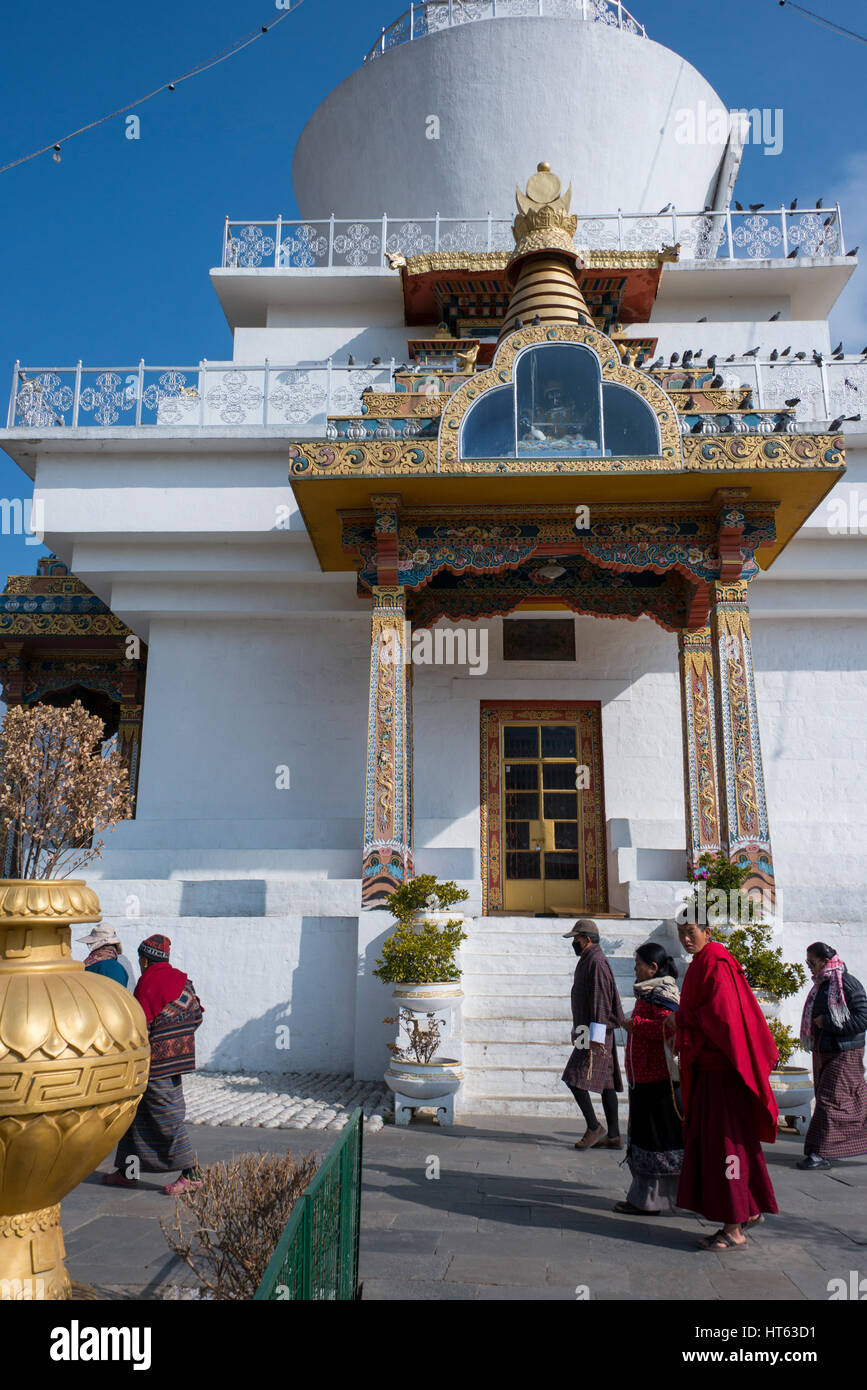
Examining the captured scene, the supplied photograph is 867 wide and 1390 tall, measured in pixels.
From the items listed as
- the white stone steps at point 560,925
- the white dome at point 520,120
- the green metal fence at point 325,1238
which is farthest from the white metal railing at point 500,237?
the green metal fence at point 325,1238

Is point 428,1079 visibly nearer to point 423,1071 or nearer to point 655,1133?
point 423,1071

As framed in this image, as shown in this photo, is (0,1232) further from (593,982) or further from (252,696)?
(252,696)

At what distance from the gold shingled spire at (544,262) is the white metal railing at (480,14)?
7.63 meters

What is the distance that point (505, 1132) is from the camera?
7445mm

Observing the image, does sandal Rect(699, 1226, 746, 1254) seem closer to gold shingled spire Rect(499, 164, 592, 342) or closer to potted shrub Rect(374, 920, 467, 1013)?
potted shrub Rect(374, 920, 467, 1013)

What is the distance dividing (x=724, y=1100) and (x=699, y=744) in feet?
22.0

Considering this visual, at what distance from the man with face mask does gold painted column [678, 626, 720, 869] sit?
3876 mm

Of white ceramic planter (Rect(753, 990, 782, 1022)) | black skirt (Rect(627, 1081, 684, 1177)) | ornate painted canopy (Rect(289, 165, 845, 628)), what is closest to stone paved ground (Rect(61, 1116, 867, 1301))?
black skirt (Rect(627, 1081, 684, 1177))

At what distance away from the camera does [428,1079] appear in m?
7.70

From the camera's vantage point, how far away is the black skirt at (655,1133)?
5.43 m

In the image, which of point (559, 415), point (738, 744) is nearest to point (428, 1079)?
point (738, 744)

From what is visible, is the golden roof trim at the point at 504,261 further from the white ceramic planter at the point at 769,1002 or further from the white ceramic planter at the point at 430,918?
the white ceramic planter at the point at 769,1002

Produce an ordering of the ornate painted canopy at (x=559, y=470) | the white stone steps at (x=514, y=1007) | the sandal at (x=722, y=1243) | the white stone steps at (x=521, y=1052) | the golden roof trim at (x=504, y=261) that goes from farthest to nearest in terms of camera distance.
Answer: the golden roof trim at (x=504, y=261), the ornate painted canopy at (x=559, y=470), the white stone steps at (x=514, y=1007), the white stone steps at (x=521, y=1052), the sandal at (x=722, y=1243)
